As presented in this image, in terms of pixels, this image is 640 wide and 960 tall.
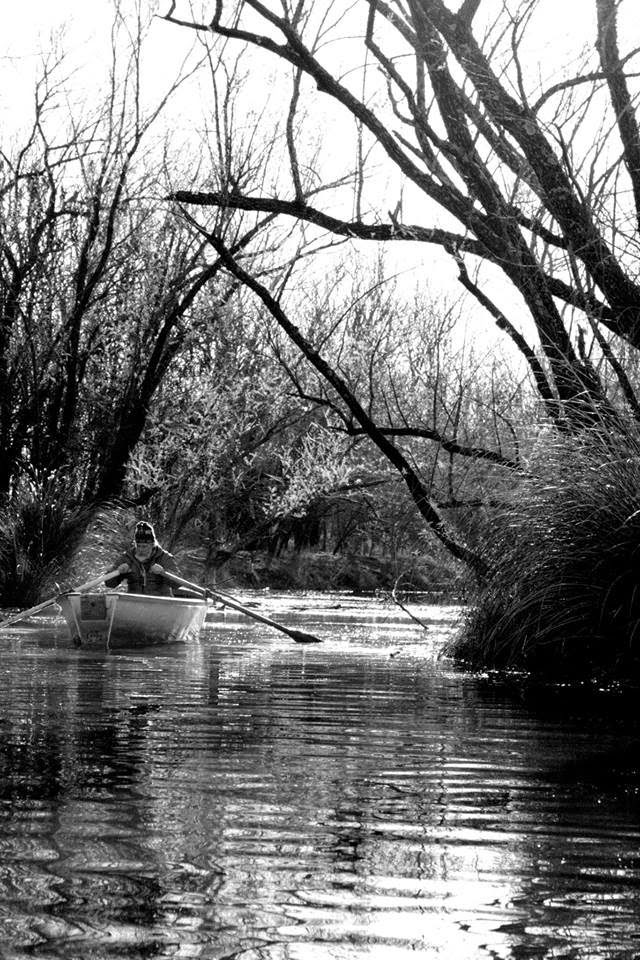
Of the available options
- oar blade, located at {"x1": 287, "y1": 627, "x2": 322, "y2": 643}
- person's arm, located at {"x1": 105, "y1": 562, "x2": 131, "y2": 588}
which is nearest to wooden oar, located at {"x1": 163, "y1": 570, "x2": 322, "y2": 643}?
oar blade, located at {"x1": 287, "y1": 627, "x2": 322, "y2": 643}

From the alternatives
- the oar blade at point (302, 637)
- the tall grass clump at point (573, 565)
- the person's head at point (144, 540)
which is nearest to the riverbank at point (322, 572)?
the person's head at point (144, 540)

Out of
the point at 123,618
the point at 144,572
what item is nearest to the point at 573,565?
the point at 123,618

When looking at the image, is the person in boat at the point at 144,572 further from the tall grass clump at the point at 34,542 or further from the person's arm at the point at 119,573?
the tall grass clump at the point at 34,542

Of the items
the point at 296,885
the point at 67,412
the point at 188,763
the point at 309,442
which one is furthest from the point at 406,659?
the point at 309,442

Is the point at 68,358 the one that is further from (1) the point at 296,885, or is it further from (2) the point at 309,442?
(1) the point at 296,885

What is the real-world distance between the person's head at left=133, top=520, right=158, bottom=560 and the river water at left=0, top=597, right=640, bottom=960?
6.01 meters

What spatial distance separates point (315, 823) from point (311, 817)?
0.13 metres

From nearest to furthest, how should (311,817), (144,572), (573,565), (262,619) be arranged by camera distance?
1. (311,817)
2. (573,565)
3. (262,619)
4. (144,572)

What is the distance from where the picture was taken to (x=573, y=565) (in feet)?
37.0

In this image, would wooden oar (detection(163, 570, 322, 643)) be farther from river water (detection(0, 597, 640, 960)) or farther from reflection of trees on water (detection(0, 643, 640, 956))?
reflection of trees on water (detection(0, 643, 640, 956))

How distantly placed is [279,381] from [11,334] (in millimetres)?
5678

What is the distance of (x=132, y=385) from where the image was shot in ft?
90.5

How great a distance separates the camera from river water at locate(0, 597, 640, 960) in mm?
3814

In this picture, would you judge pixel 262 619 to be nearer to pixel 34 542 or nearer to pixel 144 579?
pixel 144 579
